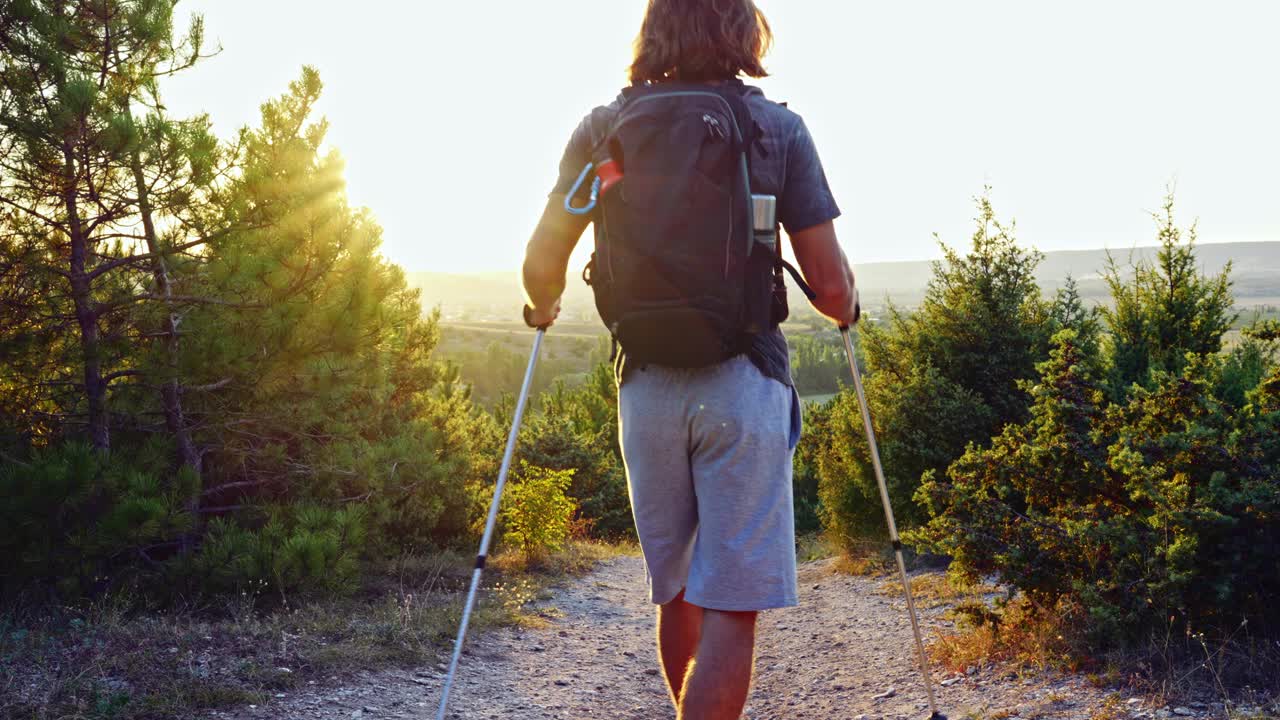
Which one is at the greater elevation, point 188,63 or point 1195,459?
point 188,63

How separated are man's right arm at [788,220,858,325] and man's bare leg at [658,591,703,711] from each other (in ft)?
2.76

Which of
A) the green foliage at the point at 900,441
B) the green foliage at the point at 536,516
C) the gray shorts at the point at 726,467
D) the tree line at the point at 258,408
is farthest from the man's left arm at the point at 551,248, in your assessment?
the green foliage at the point at 536,516

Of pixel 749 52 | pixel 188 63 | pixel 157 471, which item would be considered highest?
pixel 188 63

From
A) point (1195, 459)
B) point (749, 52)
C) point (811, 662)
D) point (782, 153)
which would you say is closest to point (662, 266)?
point (782, 153)

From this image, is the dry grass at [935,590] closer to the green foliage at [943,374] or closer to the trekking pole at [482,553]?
the green foliage at [943,374]

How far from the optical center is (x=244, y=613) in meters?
5.59

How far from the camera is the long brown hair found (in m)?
2.11

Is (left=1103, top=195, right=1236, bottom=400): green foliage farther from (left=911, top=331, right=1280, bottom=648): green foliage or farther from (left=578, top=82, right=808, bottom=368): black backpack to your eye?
(left=578, top=82, right=808, bottom=368): black backpack

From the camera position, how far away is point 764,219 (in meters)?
1.96

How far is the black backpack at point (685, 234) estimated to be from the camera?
1905 millimetres

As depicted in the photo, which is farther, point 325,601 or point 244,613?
point 325,601

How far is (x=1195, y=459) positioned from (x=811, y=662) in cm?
266

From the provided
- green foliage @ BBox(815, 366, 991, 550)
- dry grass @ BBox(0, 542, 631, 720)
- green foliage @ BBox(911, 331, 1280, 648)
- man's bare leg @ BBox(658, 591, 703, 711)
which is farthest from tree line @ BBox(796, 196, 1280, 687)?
dry grass @ BBox(0, 542, 631, 720)

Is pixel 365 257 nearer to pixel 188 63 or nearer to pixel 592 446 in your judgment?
pixel 188 63
